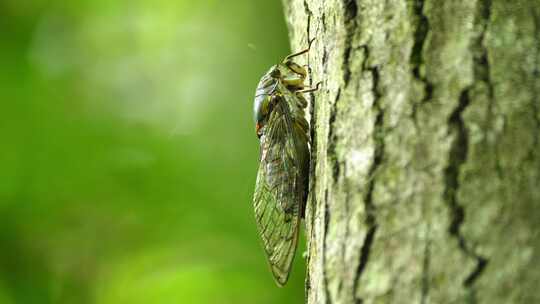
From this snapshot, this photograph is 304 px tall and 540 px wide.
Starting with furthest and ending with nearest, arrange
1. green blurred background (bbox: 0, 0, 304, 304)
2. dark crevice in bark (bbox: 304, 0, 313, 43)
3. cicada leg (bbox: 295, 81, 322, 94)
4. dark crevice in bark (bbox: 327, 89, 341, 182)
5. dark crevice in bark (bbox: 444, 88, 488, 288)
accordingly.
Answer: green blurred background (bbox: 0, 0, 304, 304) → dark crevice in bark (bbox: 304, 0, 313, 43) → cicada leg (bbox: 295, 81, 322, 94) → dark crevice in bark (bbox: 327, 89, 341, 182) → dark crevice in bark (bbox: 444, 88, 488, 288)

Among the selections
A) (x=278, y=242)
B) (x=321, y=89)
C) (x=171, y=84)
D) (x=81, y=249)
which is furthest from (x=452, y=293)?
(x=171, y=84)

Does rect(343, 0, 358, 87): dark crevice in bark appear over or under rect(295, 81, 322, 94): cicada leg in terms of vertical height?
over

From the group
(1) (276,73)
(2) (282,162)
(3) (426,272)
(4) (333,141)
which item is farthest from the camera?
(1) (276,73)

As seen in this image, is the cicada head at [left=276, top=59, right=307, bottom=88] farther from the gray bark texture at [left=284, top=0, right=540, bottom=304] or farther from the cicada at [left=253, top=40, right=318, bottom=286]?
the gray bark texture at [left=284, top=0, right=540, bottom=304]

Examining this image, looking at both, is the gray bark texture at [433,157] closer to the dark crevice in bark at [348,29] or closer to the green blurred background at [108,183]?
the dark crevice in bark at [348,29]

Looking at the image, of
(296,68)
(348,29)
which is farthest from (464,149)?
(296,68)

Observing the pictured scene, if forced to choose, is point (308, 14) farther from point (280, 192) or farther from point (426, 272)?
point (426, 272)

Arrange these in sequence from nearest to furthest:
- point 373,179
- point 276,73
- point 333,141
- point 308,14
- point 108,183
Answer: point 373,179 < point 333,141 < point 308,14 < point 276,73 < point 108,183

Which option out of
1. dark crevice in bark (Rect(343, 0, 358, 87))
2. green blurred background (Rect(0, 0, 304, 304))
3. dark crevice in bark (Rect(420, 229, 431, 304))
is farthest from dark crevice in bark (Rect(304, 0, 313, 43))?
green blurred background (Rect(0, 0, 304, 304))
